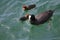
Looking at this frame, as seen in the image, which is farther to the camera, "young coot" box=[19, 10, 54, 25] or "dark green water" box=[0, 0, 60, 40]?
"young coot" box=[19, 10, 54, 25]

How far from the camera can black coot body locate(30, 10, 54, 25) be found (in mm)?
12413

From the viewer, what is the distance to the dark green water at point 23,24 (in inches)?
469

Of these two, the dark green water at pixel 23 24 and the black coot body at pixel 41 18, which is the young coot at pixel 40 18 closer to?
the black coot body at pixel 41 18

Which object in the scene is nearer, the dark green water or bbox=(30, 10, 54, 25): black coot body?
the dark green water

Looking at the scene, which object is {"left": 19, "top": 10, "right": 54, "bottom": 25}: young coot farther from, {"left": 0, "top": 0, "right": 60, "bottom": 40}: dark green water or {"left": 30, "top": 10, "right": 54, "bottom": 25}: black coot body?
{"left": 0, "top": 0, "right": 60, "bottom": 40}: dark green water

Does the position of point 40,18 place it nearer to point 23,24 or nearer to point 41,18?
point 41,18

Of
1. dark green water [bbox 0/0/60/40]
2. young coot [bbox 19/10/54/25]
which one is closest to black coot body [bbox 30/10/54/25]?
young coot [bbox 19/10/54/25]

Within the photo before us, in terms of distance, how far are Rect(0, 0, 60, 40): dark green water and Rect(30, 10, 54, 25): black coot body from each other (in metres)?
0.16

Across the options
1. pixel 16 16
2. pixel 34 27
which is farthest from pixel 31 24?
pixel 16 16

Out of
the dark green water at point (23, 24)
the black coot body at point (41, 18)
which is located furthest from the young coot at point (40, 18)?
the dark green water at point (23, 24)

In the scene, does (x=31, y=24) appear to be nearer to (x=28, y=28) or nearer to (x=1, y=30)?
(x=28, y=28)

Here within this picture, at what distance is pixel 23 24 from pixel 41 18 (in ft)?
2.55

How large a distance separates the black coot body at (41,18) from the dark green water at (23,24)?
0.16 meters

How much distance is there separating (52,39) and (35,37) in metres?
0.67
